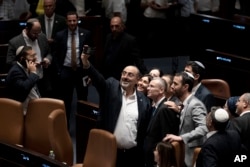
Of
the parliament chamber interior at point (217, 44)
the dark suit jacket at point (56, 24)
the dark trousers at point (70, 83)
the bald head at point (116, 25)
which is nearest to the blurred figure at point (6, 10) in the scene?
the parliament chamber interior at point (217, 44)

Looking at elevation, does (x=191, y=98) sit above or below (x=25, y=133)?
above

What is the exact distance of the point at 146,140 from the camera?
6.88 metres

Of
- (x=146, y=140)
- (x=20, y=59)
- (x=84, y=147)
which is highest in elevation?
(x=20, y=59)

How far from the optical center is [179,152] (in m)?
6.64

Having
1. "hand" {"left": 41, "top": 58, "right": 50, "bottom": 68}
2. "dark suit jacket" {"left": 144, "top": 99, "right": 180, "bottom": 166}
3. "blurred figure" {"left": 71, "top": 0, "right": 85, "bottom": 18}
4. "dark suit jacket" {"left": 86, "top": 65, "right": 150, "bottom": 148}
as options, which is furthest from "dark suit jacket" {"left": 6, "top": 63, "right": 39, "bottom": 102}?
"blurred figure" {"left": 71, "top": 0, "right": 85, "bottom": 18}

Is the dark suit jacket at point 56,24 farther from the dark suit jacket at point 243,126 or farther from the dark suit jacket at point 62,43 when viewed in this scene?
the dark suit jacket at point 243,126

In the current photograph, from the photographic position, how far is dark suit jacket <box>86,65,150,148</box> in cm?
708

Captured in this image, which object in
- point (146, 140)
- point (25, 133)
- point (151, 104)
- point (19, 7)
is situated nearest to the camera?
point (146, 140)

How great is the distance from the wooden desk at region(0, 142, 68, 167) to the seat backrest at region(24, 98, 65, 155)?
917 millimetres

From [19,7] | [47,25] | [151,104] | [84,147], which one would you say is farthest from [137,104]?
[19,7]

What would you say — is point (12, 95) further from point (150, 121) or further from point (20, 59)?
point (150, 121)

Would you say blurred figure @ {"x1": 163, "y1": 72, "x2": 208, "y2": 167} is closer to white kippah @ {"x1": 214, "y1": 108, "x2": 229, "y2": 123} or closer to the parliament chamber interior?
white kippah @ {"x1": 214, "y1": 108, "x2": 229, "y2": 123}

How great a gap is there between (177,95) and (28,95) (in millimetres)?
1943

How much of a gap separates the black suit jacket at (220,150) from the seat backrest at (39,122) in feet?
6.83
